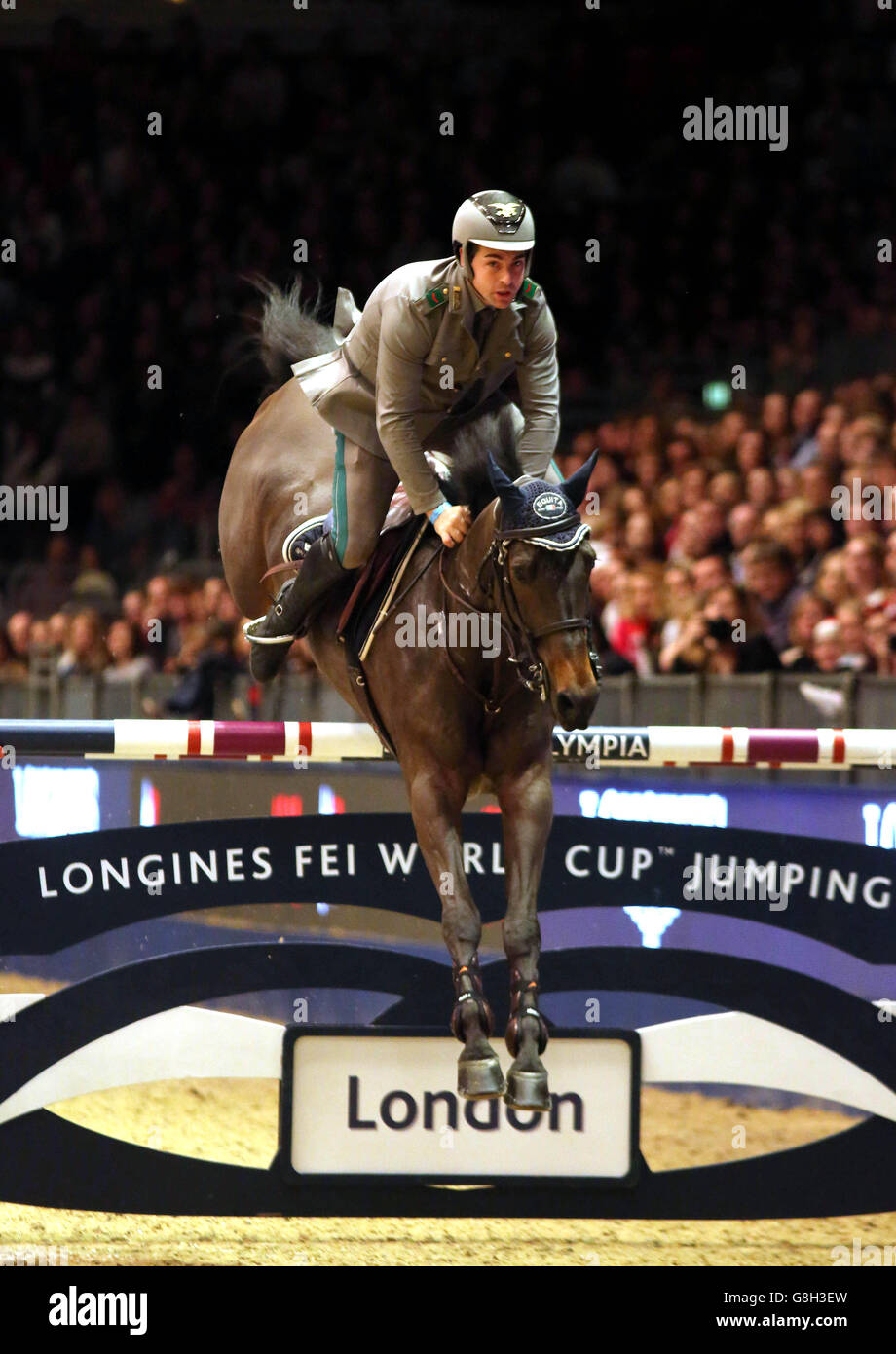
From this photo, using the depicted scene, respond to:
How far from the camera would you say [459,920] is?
407 centimetres

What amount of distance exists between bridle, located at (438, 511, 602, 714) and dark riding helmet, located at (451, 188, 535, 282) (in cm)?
67

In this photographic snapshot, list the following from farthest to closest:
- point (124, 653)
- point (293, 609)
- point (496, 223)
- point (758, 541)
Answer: point (124, 653)
point (758, 541)
point (293, 609)
point (496, 223)

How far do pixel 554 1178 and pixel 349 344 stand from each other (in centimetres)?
236

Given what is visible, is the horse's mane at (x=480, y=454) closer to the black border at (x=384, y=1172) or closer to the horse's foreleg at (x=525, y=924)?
the horse's foreleg at (x=525, y=924)

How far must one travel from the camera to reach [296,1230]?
480 cm

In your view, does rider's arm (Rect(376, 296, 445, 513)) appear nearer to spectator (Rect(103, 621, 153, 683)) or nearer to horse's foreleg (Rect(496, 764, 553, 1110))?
horse's foreleg (Rect(496, 764, 553, 1110))

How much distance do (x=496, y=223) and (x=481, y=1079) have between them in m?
1.98

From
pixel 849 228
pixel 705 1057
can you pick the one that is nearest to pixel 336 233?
pixel 849 228

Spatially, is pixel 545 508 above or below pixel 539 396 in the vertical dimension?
below

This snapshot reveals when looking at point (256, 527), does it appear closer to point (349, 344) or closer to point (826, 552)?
point (349, 344)

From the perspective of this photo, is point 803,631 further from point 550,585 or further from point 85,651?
point 85,651

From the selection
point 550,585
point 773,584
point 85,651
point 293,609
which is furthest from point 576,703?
point 85,651

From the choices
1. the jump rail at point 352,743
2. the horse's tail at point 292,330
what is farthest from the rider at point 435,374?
the horse's tail at point 292,330

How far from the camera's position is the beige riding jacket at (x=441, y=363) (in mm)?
4164
